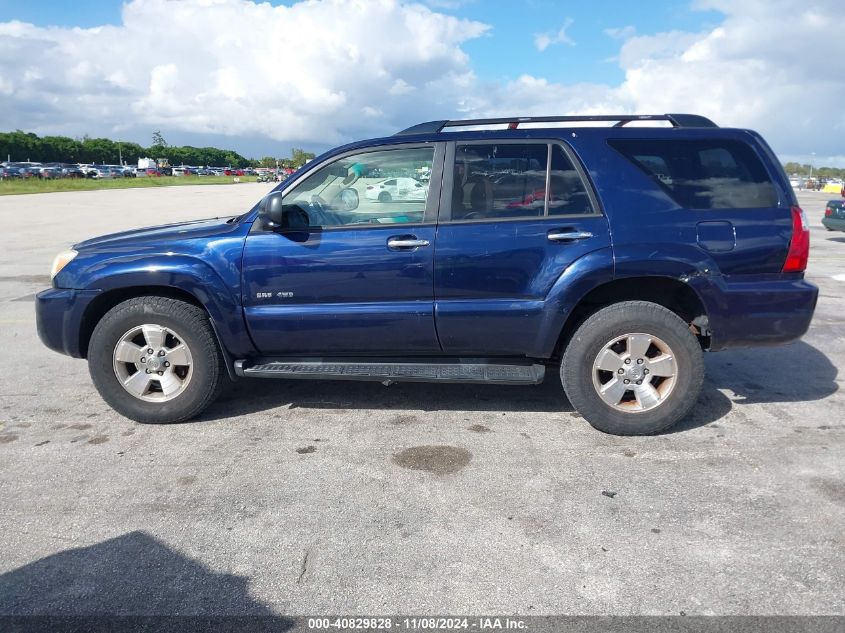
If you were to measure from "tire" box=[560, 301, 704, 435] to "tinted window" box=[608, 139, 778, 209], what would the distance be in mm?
728

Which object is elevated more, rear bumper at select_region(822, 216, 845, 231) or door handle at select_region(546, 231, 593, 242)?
rear bumper at select_region(822, 216, 845, 231)

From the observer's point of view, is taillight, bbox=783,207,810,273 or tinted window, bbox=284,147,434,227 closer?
taillight, bbox=783,207,810,273

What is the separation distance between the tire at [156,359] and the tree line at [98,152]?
67.7 metres

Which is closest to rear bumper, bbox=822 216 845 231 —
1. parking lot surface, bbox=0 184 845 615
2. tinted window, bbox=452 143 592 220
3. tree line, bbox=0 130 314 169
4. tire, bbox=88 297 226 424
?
parking lot surface, bbox=0 184 845 615

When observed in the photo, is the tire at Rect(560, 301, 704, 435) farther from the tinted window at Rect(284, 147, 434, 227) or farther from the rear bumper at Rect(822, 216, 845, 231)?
the rear bumper at Rect(822, 216, 845, 231)

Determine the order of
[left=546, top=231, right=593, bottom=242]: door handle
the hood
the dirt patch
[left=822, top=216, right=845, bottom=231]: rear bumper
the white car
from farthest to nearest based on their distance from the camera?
[left=822, top=216, right=845, bottom=231]: rear bumper, the hood, the white car, [left=546, top=231, right=593, bottom=242]: door handle, the dirt patch

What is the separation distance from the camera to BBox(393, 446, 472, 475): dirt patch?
362 centimetres

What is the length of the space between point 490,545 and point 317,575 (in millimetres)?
757

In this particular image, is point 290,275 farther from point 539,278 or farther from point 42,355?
point 42,355

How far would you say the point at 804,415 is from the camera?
4367 mm

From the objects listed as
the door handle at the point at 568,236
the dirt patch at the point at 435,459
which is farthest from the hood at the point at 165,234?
the door handle at the point at 568,236

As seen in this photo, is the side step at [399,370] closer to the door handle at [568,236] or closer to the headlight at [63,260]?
the door handle at [568,236]

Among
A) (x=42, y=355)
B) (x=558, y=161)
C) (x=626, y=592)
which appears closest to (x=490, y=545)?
(x=626, y=592)

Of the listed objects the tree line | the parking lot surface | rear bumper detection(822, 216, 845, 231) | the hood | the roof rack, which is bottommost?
the parking lot surface
